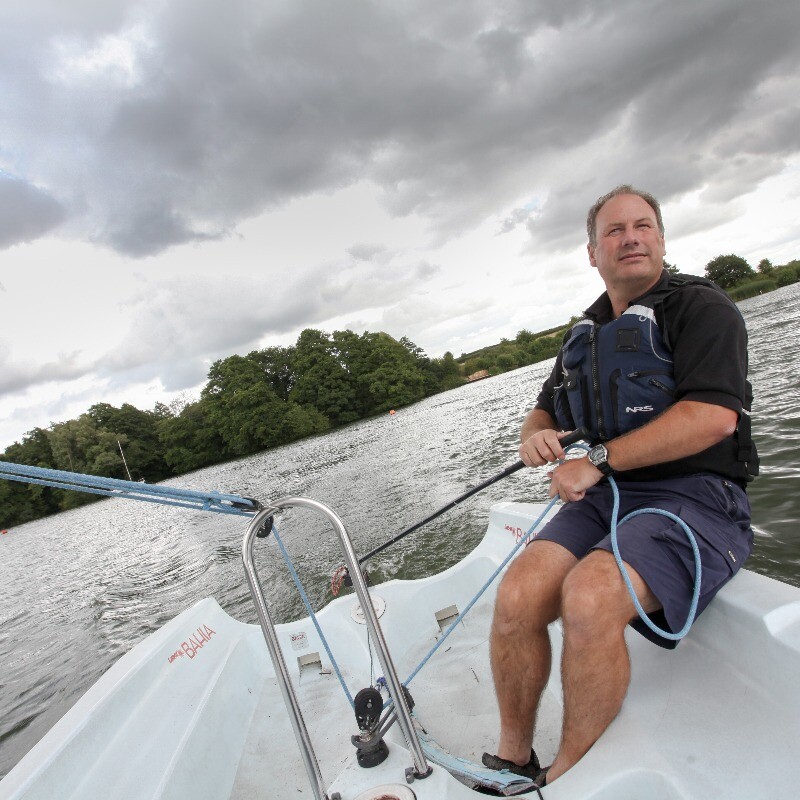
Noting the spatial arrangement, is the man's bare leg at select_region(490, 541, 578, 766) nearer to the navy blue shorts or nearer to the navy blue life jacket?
the navy blue shorts

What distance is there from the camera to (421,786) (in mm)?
1543

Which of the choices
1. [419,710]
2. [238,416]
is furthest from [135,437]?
[419,710]

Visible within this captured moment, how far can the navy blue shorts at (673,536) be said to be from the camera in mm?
1639

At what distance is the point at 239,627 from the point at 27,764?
1403 mm

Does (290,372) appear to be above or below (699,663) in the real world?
above

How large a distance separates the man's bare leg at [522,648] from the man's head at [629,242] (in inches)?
49.7

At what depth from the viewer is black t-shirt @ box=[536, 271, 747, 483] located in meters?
1.80

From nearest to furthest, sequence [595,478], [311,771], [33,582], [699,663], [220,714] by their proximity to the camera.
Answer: [311,771] → [699,663] → [595,478] → [220,714] → [33,582]

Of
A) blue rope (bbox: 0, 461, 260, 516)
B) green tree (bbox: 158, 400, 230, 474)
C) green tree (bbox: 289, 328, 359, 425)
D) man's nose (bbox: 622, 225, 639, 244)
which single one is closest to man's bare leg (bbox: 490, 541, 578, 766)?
blue rope (bbox: 0, 461, 260, 516)

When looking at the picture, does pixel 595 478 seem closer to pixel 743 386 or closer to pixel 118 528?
pixel 743 386

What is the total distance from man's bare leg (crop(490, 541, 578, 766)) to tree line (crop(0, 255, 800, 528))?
5299 cm

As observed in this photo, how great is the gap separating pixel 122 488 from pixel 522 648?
161 centimetres

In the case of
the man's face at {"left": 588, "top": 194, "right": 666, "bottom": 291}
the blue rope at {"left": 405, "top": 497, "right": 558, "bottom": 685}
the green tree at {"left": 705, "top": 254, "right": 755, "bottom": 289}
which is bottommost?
the blue rope at {"left": 405, "top": 497, "right": 558, "bottom": 685}

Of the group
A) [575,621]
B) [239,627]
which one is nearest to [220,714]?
[239,627]
